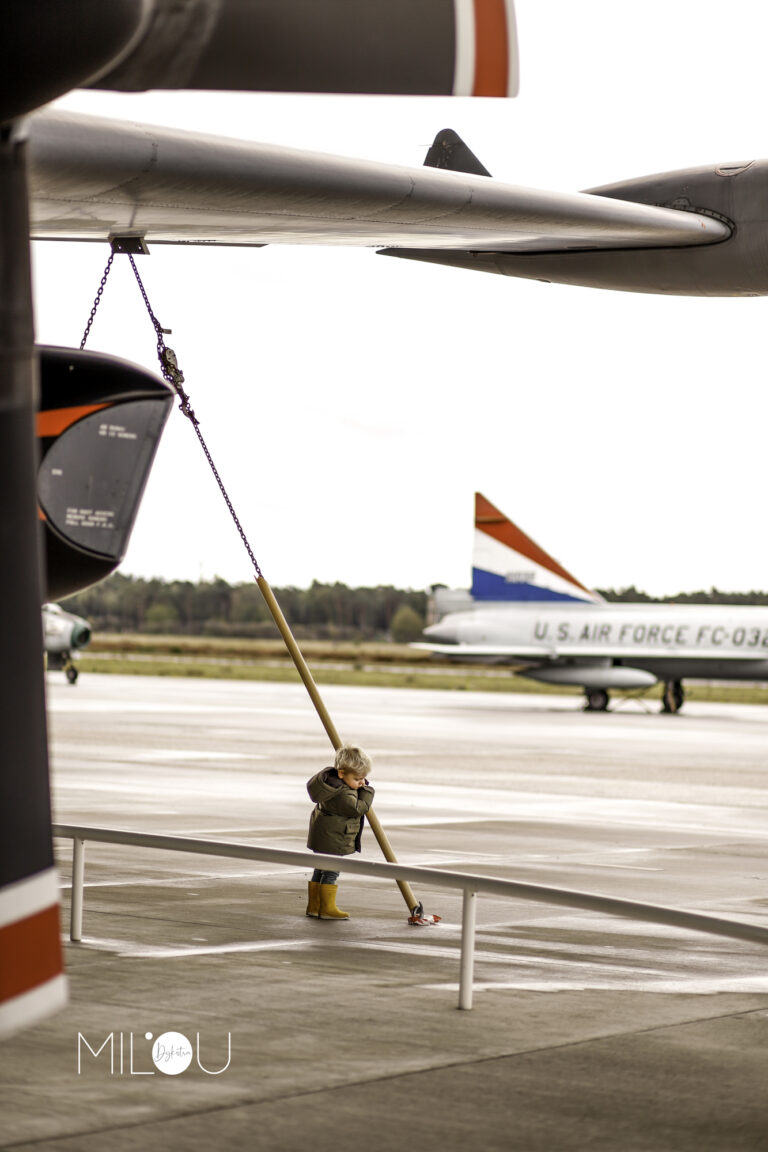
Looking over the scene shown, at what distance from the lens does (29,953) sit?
2.97 metres

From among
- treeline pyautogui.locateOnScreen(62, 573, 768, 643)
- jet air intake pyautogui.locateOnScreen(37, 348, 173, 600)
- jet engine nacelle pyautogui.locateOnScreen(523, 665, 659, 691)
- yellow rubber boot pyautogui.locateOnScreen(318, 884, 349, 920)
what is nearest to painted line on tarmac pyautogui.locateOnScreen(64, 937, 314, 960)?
yellow rubber boot pyautogui.locateOnScreen(318, 884, 349, 920)

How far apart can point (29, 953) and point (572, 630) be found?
42.5 metres

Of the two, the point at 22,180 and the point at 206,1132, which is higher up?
the point at 22,180

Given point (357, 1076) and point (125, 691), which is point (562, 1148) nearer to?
point (357, 1076)

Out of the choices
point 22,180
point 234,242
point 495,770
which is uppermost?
point 234,242

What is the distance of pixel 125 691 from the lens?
46062 mm

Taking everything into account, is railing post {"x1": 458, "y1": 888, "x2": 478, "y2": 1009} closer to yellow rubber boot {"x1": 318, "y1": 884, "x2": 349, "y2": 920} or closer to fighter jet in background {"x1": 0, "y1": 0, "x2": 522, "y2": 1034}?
yellow rubber boot {"x1": 318, "y1": 884, "x2": 349, "y2": 920}

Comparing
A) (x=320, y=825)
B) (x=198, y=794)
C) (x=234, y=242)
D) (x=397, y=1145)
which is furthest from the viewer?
(x=198, y=794)

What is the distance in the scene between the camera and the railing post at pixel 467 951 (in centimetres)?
711

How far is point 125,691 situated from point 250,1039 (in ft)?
132

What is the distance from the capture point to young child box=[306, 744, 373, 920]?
374 inches

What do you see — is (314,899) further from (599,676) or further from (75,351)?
(599,676)

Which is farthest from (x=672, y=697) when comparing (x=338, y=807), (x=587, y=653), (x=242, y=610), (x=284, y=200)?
(x=242, y=610)

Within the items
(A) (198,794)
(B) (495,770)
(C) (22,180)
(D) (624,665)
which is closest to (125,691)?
(D) (624,665)
